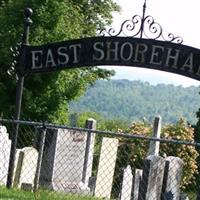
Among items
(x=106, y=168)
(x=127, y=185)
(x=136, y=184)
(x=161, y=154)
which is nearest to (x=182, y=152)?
(x=161, y=154)

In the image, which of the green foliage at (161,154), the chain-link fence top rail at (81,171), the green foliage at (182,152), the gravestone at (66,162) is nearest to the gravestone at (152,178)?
the chain-link fence top rail at (81,171)

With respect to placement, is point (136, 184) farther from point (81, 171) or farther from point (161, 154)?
point (161, 154)

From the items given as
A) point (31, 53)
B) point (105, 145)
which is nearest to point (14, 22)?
point (105, 145)

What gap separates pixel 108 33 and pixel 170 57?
3.53 ft

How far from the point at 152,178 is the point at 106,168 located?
4.34 meters

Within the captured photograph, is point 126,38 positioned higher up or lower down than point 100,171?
higher up

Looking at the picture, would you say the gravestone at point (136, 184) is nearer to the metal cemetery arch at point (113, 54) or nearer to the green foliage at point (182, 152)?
the metal cemetery arch at point (113, 54)

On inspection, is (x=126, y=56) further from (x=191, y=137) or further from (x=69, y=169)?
(x=191, y=137)

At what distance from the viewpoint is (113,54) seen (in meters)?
11.7

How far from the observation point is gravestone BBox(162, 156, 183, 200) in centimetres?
1209

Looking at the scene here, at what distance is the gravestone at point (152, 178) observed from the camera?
1151 centimetres

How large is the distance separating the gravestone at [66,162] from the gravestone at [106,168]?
13.7 inches

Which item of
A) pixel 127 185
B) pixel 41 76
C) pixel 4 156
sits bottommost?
pixel 127 185

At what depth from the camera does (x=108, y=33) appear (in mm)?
11586
